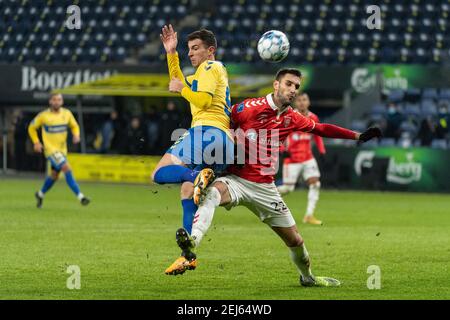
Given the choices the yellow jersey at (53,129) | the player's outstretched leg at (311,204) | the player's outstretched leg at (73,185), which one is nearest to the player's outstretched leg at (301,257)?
the player's outstretched leg at (311,204)

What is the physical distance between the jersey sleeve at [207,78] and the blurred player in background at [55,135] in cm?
1105

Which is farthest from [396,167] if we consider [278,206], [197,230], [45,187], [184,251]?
[184,251]

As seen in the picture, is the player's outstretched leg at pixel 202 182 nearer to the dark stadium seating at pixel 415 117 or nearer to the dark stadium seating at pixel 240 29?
the dark stadium seating at pixel 415 117

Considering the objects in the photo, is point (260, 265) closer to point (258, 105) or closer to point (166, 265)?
point (166, 265)

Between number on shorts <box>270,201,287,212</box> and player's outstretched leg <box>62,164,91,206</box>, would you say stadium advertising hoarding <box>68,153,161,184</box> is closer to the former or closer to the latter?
player's outstretched leg <box>62,164,91,206</box>

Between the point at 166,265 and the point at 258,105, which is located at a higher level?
the point at 258,105

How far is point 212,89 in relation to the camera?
31.7ft

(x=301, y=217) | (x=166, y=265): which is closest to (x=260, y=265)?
(x=166, y=265)

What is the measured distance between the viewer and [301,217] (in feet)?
63.0

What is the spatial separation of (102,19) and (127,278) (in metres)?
24.1

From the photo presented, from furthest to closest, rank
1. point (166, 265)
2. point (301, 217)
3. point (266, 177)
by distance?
point (301, 217), point (166, 265), point (266, 177)

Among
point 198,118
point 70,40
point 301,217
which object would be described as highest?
point 70,40
